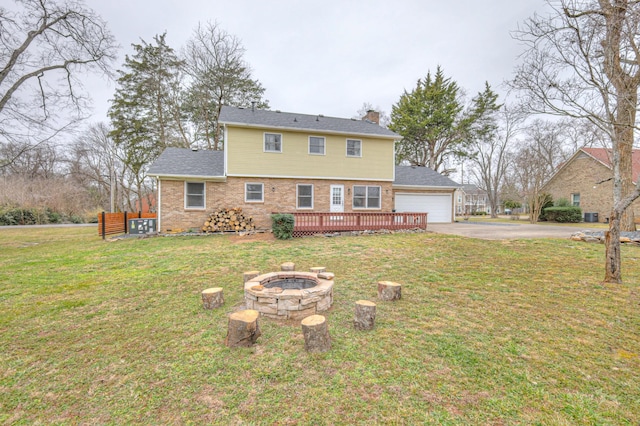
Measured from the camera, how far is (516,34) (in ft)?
16.3

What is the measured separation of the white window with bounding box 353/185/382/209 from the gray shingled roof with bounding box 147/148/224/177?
7.18 m

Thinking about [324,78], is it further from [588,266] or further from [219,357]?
[219,357]

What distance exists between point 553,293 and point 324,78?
2148 cm

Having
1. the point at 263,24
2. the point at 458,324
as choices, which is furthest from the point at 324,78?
the point at 458,324

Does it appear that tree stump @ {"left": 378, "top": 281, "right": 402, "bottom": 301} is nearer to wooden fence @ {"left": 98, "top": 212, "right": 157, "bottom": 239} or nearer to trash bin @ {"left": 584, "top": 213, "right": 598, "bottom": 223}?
wooden fence @ {"left": 98, "top": 212, "right": 157, "bottom": 239}

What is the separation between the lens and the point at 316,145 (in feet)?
45.2

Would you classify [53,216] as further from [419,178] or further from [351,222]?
[419,178]

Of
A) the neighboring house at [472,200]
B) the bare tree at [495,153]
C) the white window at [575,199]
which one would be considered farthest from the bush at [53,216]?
Answer: the neighboring house at [472,200]

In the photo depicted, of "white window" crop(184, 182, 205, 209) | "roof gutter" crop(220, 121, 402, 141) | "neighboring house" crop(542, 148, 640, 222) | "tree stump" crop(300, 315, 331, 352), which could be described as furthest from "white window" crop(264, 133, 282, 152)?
"neighboring house" crop(542, 148, 640, 222)

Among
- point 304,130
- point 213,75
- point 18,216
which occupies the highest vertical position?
point 213,75

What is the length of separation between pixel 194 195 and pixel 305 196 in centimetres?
547

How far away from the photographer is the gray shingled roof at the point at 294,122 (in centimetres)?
1284

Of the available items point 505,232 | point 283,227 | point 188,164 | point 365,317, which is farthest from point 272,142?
point 505,232

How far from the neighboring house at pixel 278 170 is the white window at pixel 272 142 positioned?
2.0 inches
